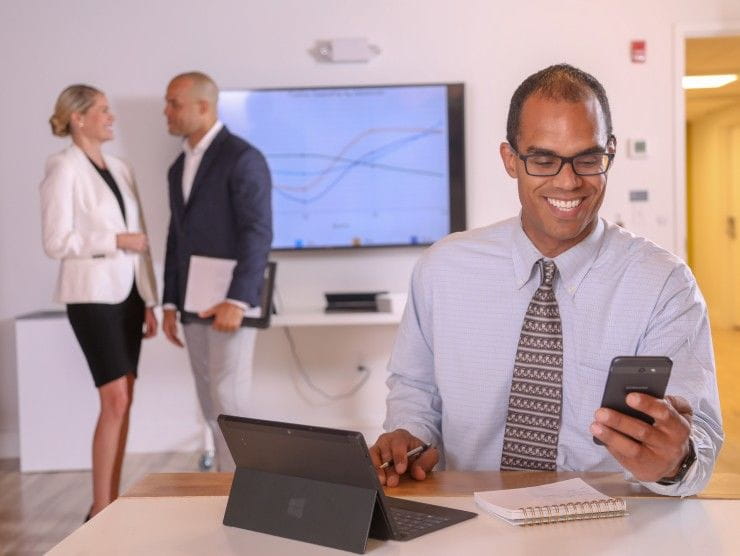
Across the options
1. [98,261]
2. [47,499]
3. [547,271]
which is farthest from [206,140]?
[547,271]

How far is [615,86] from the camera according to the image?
512 cm

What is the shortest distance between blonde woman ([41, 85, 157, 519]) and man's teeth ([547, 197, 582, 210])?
2209 millimetres

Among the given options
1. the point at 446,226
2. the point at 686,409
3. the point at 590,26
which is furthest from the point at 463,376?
the point at 590,26

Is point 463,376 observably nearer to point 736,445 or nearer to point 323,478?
point 323,478

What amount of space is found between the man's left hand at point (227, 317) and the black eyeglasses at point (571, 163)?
2099 mm

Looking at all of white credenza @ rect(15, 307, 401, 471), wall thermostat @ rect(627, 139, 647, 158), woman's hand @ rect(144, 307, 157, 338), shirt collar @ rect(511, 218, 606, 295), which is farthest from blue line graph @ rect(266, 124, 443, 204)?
shirt collar @ rect(511, 218, 606, 295)

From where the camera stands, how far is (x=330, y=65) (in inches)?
202

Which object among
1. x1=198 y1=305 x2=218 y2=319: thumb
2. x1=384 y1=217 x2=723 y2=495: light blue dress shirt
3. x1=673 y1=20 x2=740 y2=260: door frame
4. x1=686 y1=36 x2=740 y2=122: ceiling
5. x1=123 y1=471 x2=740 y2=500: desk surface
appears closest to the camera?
x1=123 y1=471 x2=740 y2=500: desk surface

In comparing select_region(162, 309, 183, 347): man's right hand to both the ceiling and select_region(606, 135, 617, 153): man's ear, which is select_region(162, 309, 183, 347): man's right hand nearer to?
select_region(606, 135, 617, 153): man's ear

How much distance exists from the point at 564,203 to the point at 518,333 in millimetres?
247

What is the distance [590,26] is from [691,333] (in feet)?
12.1

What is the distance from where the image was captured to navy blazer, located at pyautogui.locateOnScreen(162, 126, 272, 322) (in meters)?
3.79

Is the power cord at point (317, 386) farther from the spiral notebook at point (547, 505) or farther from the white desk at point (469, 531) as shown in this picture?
the spiral notebook at point (547, 505)

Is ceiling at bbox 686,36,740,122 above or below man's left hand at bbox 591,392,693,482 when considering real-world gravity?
above
